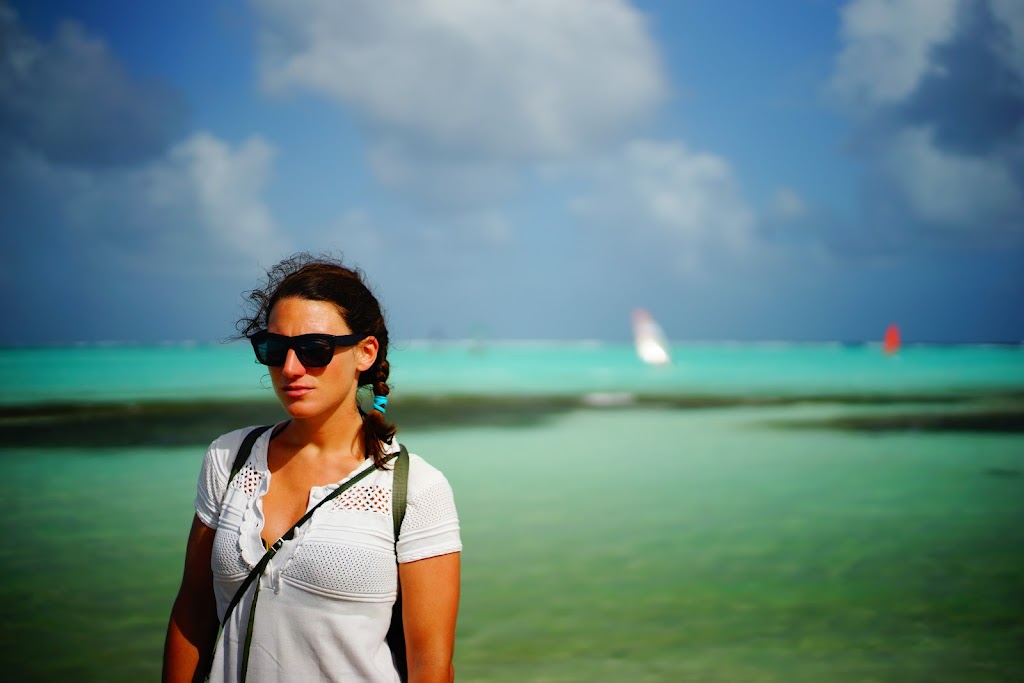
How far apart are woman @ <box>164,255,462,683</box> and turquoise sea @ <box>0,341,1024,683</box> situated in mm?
498

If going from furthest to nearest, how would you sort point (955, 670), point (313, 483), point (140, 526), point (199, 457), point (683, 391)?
point (683, 391) < point (199, 457) < point (140, 526) < point (955, 670) < point (313, 483)

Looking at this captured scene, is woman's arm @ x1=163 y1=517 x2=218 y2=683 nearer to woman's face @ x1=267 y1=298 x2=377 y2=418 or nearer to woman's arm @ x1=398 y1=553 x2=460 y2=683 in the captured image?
woman's face @ x1=267 y1=298 x2=377 y2=418

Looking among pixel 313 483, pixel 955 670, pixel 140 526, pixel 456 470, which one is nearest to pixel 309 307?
pixel 313 483

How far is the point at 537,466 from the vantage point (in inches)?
488

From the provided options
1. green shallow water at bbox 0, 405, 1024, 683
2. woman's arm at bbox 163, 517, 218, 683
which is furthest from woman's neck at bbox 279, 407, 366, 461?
green shallow water at bbox 0, 405, 1024, 683

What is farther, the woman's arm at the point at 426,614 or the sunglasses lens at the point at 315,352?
the sunglasses lens at the point at 315,352

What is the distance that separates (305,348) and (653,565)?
5.48m

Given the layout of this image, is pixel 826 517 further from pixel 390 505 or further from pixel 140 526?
pixel 390 505

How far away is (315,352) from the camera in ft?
6.81

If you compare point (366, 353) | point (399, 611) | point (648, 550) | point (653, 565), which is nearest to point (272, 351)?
point (366, 353)

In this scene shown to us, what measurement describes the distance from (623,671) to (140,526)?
228 inches

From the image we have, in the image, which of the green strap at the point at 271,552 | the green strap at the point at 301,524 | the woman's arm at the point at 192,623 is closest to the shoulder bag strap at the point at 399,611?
the green strap at the point at 301,524

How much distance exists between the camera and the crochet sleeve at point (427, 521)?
1949mm

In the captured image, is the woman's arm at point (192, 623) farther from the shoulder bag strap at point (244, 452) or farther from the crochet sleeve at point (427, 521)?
the crochet sleeve at point (427, 521)
